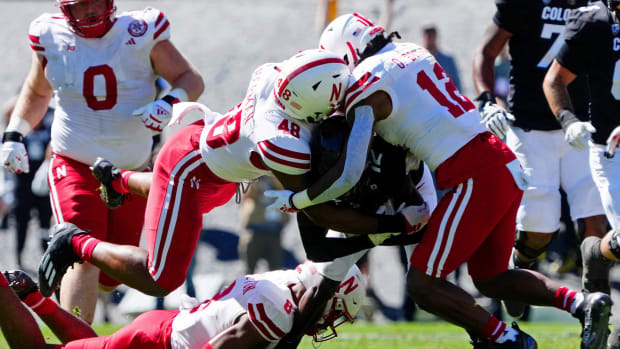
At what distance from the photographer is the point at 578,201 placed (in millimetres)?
6184

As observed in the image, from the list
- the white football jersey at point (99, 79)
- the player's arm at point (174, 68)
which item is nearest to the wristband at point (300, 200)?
the player's arm at point (174, 68)

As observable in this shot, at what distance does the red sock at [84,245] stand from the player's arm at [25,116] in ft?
2.36

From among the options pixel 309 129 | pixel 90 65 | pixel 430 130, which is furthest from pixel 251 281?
pixel 90 65

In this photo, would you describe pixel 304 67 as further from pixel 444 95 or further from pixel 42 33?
pixel 42 33

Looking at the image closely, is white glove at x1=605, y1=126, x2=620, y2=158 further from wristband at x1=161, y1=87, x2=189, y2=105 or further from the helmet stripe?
wristband at x1=161, y1=87, x2=189, y2=105

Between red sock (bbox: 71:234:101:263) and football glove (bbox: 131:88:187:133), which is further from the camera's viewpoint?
football glove (bbox: 131:88:187:133)

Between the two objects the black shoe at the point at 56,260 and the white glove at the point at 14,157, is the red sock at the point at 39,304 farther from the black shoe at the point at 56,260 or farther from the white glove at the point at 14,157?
the white glove at the point at 14,157

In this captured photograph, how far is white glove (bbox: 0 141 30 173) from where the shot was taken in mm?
5777

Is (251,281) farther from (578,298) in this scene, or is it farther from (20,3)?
(20,3)

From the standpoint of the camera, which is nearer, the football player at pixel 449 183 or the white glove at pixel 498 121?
the football player at pixel 449 183

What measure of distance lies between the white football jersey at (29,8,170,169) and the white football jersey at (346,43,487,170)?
1608mm

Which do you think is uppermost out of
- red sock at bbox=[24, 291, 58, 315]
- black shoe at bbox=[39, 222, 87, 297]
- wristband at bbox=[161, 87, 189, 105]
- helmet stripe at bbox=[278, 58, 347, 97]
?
helmet stripe at bbox=[278, 58, 347, 97]

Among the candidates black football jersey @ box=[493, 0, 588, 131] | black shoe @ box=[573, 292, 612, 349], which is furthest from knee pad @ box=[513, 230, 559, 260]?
black shoe @ box=[573, 292, 612, 349]

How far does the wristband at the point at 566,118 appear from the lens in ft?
18.0
